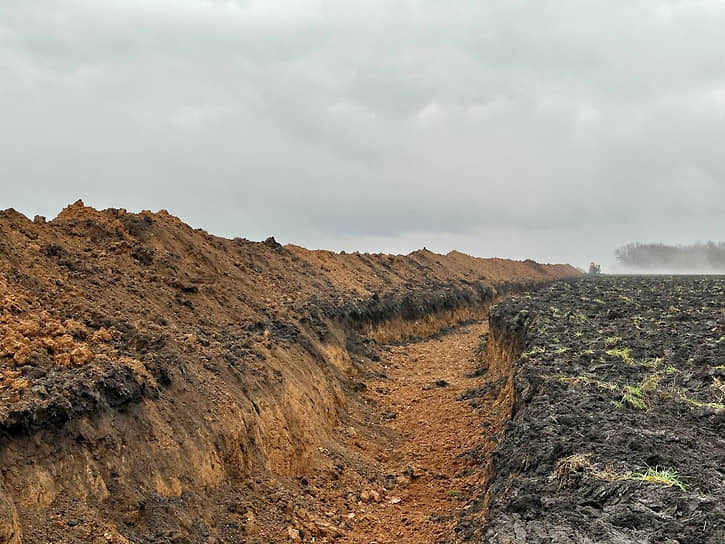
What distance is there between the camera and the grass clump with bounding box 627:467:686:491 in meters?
3.99

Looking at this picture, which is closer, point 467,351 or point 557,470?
point 557,470

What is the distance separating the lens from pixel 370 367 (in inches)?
575

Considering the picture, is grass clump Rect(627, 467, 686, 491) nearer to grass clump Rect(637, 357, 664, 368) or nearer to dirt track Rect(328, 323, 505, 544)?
dirt track Rect(328, 323, 505, 544)

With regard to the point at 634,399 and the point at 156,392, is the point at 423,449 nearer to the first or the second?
the point at 634,399

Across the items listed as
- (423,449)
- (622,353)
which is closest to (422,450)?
(423,449)

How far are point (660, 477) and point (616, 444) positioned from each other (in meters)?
0.83

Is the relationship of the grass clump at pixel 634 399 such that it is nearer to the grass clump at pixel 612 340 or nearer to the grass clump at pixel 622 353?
the grass clump at pixel 622 353

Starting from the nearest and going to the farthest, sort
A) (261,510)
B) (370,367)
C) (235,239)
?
(261,510) < (370,367) < (235,239)

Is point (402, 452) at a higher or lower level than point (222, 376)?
lower

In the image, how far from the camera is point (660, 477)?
4.07 metres

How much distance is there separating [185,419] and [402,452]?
4.23 meters

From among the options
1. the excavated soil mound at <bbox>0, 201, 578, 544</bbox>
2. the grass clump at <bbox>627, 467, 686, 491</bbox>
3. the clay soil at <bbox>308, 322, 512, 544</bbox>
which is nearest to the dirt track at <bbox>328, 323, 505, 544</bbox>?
the clay soil at <bbox>308, 322, 512, 544</bbox>

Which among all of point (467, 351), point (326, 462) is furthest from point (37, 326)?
point (467, 351)

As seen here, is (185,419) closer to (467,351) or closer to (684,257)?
(467,351)
